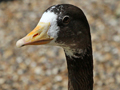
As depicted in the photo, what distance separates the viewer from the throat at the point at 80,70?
2.36 m

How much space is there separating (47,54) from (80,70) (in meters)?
2.28

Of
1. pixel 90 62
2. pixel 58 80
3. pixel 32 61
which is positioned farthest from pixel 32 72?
pixel 90 62

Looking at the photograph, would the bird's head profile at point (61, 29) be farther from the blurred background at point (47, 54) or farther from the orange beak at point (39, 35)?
the blurred background at point (47, 54)

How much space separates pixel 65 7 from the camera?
2.18m

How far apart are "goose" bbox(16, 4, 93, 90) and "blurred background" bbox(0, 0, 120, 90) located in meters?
1.77

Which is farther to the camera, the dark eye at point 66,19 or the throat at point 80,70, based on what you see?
the throat at point 80,70

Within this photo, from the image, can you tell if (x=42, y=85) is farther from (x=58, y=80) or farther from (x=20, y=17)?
(x=20, y=17)

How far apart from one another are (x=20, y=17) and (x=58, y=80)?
208 cm

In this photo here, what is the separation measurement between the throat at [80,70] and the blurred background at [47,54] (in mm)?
1686

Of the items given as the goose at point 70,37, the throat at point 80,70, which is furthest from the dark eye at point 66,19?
the throat at point 80,70

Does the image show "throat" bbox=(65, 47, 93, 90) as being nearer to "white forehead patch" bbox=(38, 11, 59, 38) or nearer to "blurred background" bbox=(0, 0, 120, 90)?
"white forehead patch" bbox=(38, 11, 59, 38)

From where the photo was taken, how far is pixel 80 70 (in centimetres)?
243

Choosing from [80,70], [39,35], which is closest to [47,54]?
[80,70]

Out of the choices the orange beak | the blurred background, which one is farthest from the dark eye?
the blurred background
